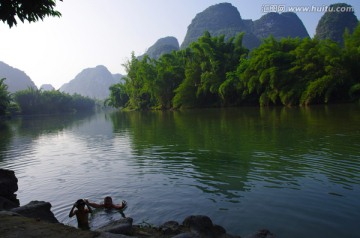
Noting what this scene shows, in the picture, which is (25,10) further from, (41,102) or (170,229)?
(41,102)

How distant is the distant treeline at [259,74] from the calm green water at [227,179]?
2304 cm

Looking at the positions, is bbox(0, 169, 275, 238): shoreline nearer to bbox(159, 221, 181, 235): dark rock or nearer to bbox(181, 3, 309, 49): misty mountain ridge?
bbox(159, 221, 181, 235): dark rock

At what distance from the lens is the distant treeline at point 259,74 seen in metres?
39.1

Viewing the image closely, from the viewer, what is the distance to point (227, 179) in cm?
1030

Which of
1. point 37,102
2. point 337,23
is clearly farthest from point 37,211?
point 337,23

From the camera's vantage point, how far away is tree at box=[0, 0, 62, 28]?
6.70 meters

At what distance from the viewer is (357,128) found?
57.3 ft

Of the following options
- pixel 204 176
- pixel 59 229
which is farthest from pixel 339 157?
pixel 59 229

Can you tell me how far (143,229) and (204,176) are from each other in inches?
181

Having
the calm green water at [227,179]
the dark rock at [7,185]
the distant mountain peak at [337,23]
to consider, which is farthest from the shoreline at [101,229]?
the distant mountain peak at [337,23]

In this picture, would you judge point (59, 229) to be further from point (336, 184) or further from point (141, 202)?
point (336, 184)

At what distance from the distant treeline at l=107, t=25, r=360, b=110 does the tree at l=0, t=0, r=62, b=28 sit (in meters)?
36.9

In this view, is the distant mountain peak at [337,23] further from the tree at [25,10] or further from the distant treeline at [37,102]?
the tree at [25,10]

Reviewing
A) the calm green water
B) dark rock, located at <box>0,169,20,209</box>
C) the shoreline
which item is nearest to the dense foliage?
the calm green water
